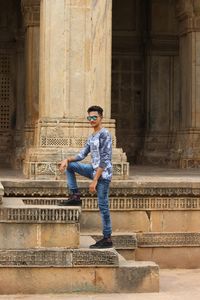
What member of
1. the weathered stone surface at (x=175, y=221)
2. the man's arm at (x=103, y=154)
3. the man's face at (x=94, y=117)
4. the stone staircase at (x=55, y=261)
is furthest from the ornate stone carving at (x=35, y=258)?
the weathered stone surface at (x=175, y=221)

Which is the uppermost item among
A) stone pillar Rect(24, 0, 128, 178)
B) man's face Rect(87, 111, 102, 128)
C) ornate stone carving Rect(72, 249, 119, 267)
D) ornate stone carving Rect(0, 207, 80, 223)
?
stone pillar Rect(24, 0, 128, 178)

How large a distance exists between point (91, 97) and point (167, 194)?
7.32 feet

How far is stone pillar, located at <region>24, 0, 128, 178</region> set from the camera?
13547 millimetres

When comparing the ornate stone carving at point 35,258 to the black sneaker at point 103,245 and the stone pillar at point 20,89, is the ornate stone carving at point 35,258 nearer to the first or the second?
the black sneaker at point 103,245

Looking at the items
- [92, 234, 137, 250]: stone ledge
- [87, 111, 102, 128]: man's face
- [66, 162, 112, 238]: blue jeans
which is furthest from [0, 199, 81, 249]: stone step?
[92, 234, 137, 250]: stone ledge

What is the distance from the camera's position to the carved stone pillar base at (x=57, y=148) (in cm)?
1316

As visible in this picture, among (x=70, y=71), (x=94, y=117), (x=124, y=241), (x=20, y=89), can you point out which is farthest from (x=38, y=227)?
(x=20, y=89)

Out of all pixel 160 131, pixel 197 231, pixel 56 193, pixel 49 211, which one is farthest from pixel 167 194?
pixel 160 131

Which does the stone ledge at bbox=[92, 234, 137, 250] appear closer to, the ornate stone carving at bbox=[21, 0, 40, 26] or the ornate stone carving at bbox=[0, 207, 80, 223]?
the ornate stone carving at bbox=[0, 207, 80, 223]

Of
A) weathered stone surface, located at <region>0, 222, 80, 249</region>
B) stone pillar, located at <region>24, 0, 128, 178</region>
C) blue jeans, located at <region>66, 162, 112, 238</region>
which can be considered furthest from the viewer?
stone pillar, located at <region>24, 0, 128, 178</region>

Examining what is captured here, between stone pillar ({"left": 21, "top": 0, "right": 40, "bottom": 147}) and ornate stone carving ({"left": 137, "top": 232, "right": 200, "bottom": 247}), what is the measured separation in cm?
570

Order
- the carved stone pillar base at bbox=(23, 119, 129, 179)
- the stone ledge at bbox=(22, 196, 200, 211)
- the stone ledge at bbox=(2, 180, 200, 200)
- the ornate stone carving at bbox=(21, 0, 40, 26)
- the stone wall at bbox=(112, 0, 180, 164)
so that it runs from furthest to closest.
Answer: the stone wall at bbox=(112, 0, 180, 164)
the ornate stone carving at bbox=(21, 0, 40, 26)
the carved stone pillar base at bbox=(23, 119, 129, 179)
the stone ledge at bbox=(22, 196, 200, 211)
the stone ledge at bbox=(2, 180, 200, 200)

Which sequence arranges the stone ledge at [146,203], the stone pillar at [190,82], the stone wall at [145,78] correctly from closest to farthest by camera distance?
the stone ledge at [146,203]
the stone pillar at [190,82]
the stone wall at [145,78]

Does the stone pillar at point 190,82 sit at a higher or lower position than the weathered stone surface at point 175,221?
higher
